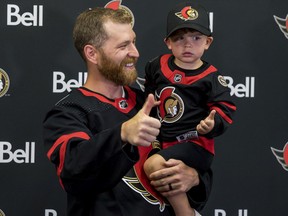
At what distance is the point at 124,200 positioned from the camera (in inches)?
54.9

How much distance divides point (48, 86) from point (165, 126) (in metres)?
0.67

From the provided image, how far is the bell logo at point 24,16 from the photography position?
6.75ft

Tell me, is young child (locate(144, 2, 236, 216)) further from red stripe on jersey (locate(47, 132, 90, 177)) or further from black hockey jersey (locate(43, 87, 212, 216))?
red stripe on jersey (locate(47, 132, 90, 177))

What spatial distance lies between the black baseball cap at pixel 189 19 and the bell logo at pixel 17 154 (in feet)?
2.69

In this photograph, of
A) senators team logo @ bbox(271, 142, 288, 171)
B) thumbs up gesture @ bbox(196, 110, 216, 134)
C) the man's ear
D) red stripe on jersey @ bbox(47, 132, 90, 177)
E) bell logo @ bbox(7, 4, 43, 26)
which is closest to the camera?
red stripe on jersey @ bbox(47, 132, 90, 177)

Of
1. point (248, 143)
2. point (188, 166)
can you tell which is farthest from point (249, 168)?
point (188, 166)

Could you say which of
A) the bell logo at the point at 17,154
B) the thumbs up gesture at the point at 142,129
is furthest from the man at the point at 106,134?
the bell logo at the point at 17,154

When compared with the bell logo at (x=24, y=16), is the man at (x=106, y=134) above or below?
below

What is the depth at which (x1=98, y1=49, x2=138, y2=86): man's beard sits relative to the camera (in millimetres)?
1482

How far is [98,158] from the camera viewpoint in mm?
1188

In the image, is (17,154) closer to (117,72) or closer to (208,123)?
(117,72)

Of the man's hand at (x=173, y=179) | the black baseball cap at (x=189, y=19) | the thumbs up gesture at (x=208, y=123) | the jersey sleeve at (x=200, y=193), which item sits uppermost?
the black baseball cap at (x=189, y=19)

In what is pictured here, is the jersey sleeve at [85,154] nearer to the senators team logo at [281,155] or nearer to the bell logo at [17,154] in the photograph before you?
the bell logo at [17,154]

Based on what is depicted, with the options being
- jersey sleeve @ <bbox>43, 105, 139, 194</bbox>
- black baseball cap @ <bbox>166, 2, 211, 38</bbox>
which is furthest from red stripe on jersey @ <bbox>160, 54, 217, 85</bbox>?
jersey sleeve @ <bbox>43, 105, 139, 194</bbox>
